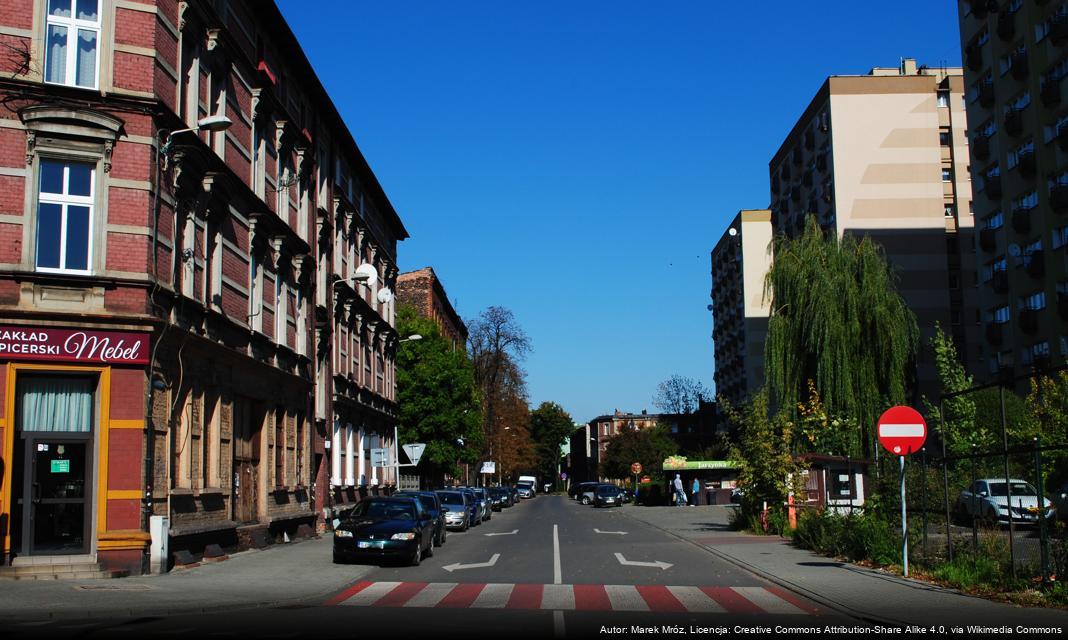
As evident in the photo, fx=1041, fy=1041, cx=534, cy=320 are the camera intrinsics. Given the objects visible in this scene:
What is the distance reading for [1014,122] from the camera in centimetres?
4806

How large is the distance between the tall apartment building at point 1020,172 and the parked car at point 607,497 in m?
26.4

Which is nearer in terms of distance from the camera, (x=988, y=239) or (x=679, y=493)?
(x=988, y=239)

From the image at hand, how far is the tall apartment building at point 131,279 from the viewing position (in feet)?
59.8

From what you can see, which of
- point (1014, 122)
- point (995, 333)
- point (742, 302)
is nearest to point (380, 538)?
point (1014, 122)

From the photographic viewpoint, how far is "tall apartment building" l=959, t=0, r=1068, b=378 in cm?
4484

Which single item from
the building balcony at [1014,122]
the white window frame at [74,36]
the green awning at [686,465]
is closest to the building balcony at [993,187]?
the building balcony at [1014,122]

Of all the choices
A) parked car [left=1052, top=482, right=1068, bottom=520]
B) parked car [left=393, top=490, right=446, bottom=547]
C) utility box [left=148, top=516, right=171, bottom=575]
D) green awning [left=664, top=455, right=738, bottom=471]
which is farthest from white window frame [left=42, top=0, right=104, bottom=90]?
green awning [left=664, top=455, right=738, bottom=471]

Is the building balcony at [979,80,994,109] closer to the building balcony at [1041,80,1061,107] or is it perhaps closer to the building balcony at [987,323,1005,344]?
the building balcony at [1041,80,1061,107]

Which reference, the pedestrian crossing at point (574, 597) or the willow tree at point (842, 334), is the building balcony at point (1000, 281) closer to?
the willow tree at point (842, 334)

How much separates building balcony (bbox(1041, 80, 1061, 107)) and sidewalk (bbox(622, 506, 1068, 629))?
1120 inches

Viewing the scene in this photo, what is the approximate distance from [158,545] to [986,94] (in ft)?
153

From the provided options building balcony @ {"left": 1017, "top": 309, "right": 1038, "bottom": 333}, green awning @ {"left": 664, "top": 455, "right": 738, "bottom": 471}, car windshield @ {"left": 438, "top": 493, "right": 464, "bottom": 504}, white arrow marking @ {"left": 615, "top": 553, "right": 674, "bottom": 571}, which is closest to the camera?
white arrow marking @ {"left": 615, "top": 553, "right": 674, "bottom": 571}

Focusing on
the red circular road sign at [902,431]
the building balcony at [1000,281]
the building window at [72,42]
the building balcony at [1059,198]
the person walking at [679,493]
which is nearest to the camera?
the red circular road sign at [902,431]

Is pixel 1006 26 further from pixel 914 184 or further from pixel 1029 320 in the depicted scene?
pixel 914 184
